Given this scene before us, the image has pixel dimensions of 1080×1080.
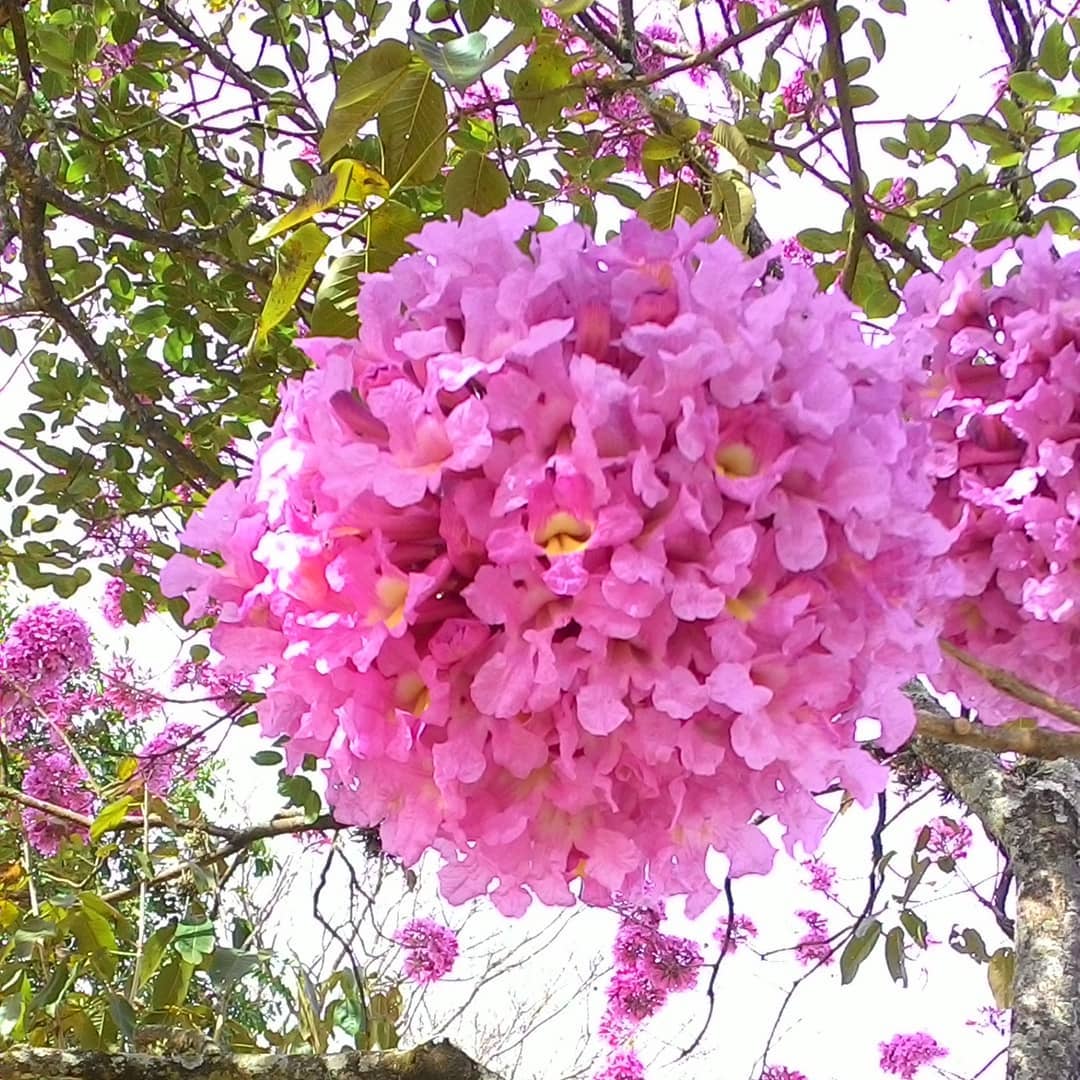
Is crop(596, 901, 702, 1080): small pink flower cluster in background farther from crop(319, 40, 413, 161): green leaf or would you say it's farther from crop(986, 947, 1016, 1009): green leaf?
crop(319, 40, 413, 161): green leaf

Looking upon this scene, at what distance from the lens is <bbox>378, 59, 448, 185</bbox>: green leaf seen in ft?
2.34

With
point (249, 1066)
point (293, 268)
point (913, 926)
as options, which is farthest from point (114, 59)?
point (913, 926)

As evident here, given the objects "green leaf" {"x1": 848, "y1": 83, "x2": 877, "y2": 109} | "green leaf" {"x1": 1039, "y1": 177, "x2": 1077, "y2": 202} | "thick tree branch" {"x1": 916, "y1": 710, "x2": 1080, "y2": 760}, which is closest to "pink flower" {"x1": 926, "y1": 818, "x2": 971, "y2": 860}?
"green leaf" {"x1": 1039, "y1": 177, "x2": 1077, "y2": 202}

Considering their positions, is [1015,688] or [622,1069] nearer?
[1015,688]

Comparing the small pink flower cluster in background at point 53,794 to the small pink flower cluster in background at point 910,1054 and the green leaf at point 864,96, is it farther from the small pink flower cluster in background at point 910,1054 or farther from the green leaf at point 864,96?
the small pink flower cluster in background at point 910,1054

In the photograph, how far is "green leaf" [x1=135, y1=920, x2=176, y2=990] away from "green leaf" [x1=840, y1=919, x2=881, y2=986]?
91 cm

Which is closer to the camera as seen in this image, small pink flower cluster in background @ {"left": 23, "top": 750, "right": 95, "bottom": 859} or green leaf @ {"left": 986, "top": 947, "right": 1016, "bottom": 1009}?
green leaf @ {"left": 986, "top": 947, "right": 1016, "bottom": 1009}

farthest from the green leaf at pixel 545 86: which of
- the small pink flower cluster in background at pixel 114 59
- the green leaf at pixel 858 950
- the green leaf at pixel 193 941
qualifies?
the small pink flower cluster in background at pixel 114 59

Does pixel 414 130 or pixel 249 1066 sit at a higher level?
pixel 414 130

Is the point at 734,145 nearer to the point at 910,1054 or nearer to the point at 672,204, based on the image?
the point at 672,204

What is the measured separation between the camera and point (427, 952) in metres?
3.11

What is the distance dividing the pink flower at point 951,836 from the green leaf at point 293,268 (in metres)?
2.24

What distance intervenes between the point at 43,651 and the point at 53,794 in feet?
1.15

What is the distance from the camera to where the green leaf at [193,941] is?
1.37 metres
